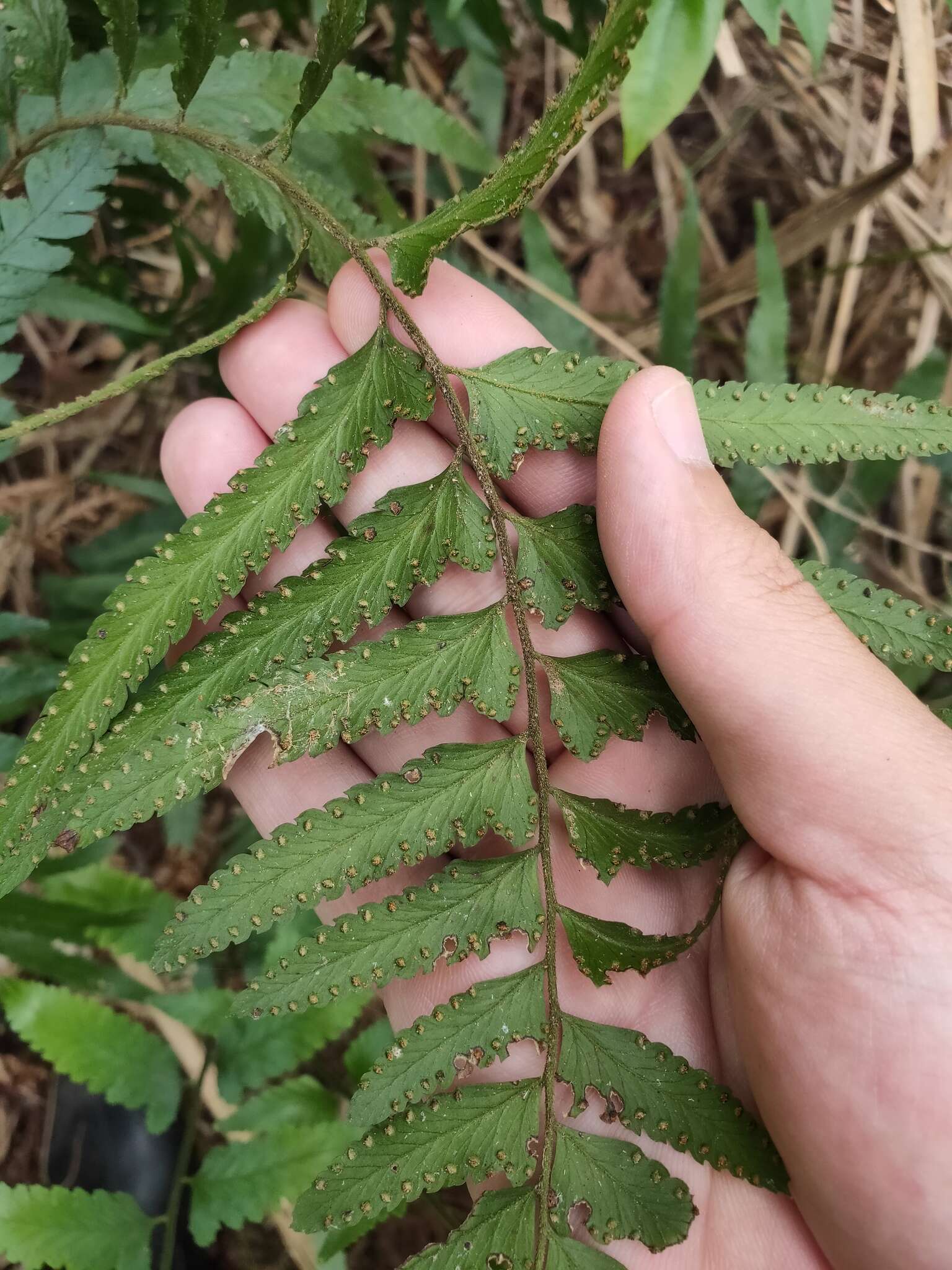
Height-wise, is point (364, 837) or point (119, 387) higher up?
point (119, 387)

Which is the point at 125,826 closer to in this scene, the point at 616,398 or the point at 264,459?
the point at 264,459

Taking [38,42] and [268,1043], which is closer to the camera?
[38,42]

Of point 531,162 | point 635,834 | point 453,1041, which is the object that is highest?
point 531,162

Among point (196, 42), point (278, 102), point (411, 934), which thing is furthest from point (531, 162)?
point (411, 934)

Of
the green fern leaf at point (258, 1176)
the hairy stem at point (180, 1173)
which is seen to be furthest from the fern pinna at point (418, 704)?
the hairy stem at point (180, 1173)

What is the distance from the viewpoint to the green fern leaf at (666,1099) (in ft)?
5.48

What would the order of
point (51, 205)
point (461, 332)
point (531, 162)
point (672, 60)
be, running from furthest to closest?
point (461, 332) < point (51, 205) < point (531, 162) < point (672, 60)

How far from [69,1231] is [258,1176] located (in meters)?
0.47

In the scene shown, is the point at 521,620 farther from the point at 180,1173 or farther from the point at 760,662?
the point at 180,1173

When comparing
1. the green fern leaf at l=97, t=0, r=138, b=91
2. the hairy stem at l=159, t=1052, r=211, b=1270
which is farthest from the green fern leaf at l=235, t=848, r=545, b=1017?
the green fern leaf at l=97, t=0, r=138, b=91

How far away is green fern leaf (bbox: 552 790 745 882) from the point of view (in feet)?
5.74

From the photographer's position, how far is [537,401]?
1.74 meters

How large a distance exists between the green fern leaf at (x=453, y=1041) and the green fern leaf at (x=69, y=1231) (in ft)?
4.24

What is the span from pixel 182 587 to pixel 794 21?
1406 mm
